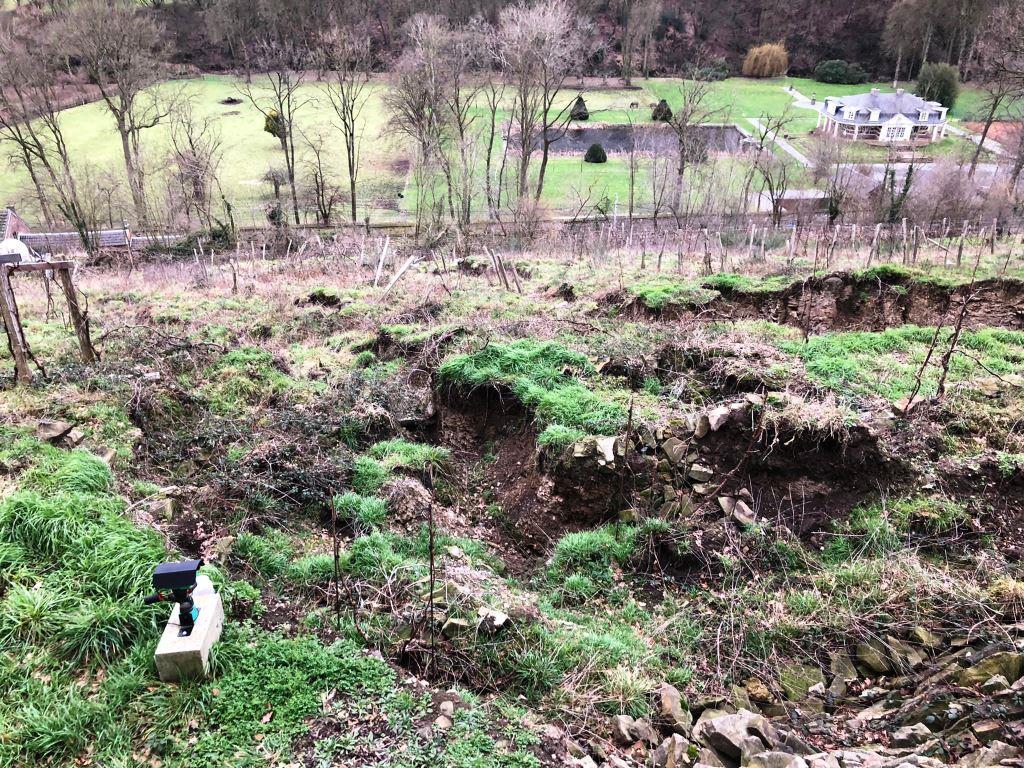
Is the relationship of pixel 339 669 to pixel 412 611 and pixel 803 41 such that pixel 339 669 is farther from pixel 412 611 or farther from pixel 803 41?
pixel 803 41

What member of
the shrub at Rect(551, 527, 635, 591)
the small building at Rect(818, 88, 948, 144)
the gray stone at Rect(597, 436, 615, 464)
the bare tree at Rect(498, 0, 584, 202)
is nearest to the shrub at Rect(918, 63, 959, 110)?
the small building at Rect(818, 88, 948, 144)

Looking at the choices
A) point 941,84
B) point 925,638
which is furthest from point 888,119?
point 925,638

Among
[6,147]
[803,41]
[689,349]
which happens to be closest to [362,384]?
[689,349]

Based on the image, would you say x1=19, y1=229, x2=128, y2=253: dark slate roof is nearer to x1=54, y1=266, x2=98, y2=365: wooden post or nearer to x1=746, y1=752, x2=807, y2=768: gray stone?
x1=54, y1=266, x2=98, y2=365: wooden post

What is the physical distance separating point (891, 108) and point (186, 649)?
156ft

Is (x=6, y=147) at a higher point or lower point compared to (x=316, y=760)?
higher

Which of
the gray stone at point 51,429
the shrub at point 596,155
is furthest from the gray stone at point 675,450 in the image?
the shrub at point 596,155

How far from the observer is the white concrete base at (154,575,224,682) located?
3.47 metres

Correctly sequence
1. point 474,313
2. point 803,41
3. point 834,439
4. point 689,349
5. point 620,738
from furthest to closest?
point 803,41
point 474,313
point 689,349
point 834,439
point 620,738

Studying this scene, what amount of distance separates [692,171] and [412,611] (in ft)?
88.9

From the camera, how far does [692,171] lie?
1078 inches

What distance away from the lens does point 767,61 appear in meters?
51.6

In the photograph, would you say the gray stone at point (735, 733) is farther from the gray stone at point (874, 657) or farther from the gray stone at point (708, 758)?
the gray stone at point (874, 657)

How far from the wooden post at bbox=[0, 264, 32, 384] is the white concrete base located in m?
4.78
